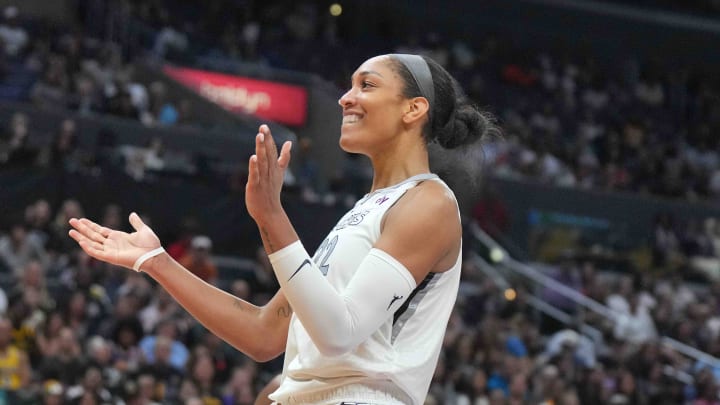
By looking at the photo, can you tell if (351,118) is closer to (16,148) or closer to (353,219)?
(353,219)

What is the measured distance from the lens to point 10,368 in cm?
1042

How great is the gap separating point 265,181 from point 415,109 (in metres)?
0.67

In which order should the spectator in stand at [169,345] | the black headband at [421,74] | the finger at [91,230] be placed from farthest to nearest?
the spectator in stand at [169,345] → the black headband at [421,74] → the finger at [91,230]

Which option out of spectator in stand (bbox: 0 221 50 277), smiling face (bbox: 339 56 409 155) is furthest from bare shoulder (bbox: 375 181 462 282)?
spectator in stand (bbox: 0 221 50 277)

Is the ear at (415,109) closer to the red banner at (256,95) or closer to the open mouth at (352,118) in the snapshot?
the open mouth at (352,118)

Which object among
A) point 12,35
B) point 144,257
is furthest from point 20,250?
point 144,257

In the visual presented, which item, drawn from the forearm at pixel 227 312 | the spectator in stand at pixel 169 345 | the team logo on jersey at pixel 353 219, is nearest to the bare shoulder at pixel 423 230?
the team logo on jersey at pixel 353 219

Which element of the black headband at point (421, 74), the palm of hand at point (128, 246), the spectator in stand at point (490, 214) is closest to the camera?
the palm of hand at point (128, 246)

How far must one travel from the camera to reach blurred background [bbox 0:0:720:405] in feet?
38.9

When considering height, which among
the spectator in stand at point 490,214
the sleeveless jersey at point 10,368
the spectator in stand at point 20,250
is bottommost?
the spectator in stand at point 490,214

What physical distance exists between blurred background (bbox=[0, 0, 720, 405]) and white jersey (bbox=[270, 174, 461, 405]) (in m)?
0.49

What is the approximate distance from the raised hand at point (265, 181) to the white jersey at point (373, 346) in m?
0.36

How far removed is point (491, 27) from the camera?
94.8ft

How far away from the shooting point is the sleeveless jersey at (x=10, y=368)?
33.9 feet
